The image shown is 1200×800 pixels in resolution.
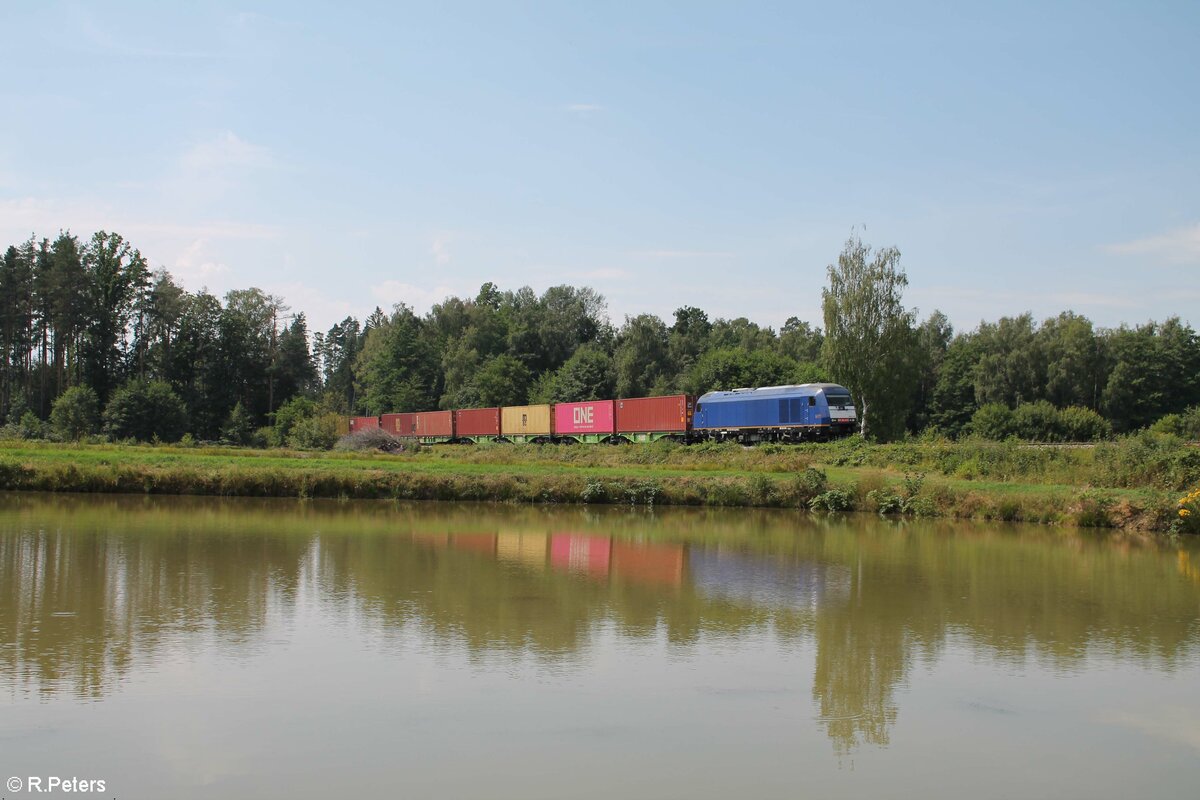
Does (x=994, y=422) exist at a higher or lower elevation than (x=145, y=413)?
lower

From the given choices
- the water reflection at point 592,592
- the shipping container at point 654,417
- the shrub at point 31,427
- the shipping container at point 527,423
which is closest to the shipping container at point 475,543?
the water reflection at point 592,592

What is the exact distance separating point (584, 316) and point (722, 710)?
110174mm

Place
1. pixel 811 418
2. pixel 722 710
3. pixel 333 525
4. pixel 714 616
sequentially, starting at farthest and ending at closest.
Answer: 1. pixel 811 418
2. pixel 333 525
3. pixel 714 616
4. pixel 722 710

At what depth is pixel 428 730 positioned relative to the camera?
30.7 ft

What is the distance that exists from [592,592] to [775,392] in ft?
116

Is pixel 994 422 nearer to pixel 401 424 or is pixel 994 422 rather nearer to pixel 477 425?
pixel 477 425

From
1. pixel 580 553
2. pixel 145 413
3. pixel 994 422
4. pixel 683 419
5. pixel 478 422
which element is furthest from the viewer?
pixel 145 413

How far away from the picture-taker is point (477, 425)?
2749 inches

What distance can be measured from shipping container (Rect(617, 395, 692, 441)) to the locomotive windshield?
338 inches

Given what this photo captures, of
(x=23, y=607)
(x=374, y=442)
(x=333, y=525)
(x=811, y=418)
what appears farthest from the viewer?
(x=374, y=442)

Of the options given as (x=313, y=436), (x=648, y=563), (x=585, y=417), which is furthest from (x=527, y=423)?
(x=648, y=563)

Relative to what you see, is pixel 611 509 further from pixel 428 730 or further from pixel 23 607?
pixel 428 730

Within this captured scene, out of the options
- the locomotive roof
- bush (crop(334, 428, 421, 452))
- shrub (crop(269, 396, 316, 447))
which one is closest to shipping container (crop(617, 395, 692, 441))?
the locomotive roof

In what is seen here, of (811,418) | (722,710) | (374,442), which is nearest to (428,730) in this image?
(722,710)
